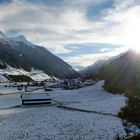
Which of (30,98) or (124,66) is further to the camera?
(124,66)

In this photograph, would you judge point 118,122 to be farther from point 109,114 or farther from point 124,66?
point 124,66

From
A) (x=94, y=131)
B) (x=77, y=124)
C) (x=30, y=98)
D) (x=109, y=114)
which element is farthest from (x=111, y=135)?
(x=30, y=98)

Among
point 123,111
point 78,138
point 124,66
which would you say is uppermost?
point 124,66

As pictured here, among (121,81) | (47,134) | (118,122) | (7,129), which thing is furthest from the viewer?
(121,81)

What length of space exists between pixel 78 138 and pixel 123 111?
27.2ft

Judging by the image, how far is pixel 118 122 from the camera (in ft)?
139

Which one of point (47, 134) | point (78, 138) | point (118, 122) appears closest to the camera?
point (78, 138)

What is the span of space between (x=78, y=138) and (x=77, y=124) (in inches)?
359

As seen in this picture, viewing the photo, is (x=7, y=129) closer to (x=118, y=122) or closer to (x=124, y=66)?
(x=118, y=122)

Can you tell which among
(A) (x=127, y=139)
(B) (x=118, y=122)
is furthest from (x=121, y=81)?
(A) (x=127, y=139)

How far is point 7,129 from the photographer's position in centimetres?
3928

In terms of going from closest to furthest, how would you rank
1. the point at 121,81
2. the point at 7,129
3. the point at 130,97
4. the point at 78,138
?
the point at 130,97
the point at 78,138
the point at 7,129
the point at 121,81

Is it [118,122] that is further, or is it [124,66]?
[124,66]

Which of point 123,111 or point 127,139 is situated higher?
point 123,111
